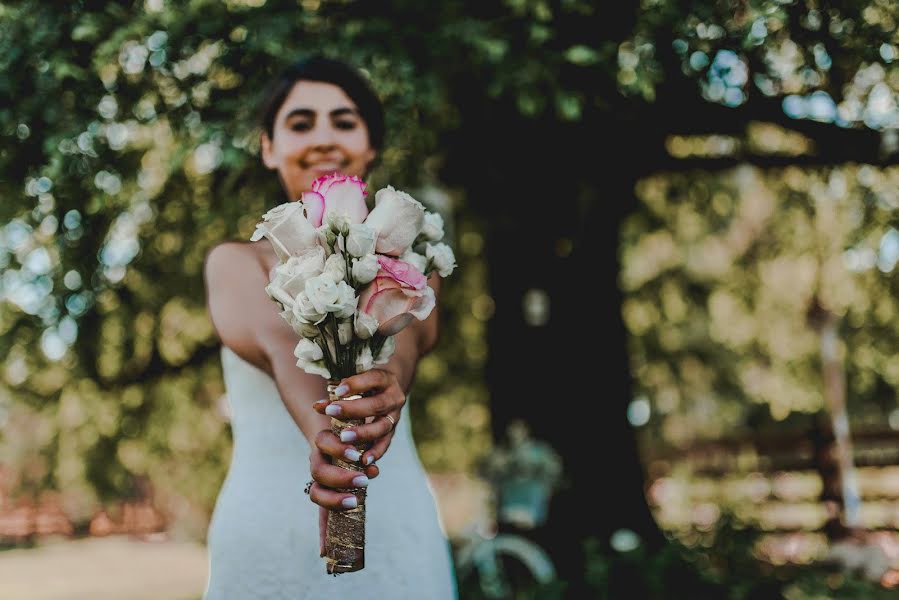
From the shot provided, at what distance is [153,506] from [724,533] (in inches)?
514

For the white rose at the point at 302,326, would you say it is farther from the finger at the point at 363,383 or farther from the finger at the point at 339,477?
the finger at the point at 339,477

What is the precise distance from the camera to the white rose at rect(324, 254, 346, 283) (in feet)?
5.44

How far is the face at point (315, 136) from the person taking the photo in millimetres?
2346

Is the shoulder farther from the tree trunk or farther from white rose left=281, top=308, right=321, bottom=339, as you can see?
the tree trunk

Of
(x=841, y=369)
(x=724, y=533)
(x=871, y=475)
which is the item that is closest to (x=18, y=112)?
(x=724, y=533)

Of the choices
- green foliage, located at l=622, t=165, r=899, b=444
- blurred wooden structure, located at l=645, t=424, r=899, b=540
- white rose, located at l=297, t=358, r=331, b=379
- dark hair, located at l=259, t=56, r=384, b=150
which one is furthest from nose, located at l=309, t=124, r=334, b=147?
blurred wooden structure, located at l=645, t=424, r=899, b=540

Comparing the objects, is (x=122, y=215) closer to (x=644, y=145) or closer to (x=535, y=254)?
(x=535, y=254)

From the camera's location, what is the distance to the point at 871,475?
11484 mm

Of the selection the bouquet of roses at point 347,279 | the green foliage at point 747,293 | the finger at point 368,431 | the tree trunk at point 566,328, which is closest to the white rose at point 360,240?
the bouquet of roses at point 347,279

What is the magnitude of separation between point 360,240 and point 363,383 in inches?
10.7

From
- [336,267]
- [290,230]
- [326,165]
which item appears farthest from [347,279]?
Answer: [326,165]

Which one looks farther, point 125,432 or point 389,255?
point 125,432

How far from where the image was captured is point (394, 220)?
1.73 metres

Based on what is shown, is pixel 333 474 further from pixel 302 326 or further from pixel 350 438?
pixel 302 326
